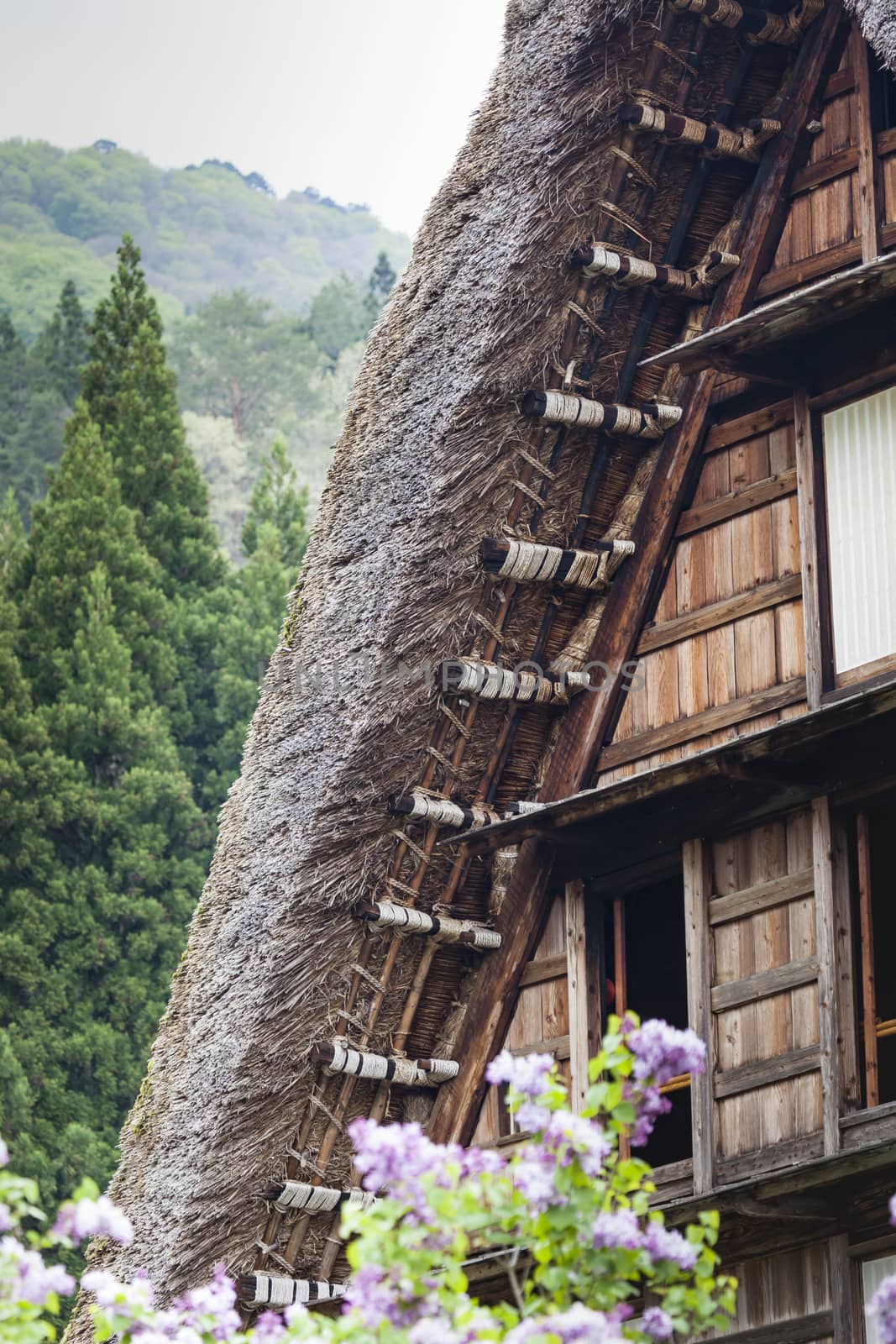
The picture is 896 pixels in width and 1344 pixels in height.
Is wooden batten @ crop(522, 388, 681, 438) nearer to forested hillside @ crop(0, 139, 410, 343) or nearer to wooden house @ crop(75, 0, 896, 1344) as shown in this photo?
wooden house @ crop(75, 0, 896, 1344)

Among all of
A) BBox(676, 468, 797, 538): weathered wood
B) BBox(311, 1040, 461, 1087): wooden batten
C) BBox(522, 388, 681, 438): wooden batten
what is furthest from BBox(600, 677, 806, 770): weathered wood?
BBox(311, 1040, 461, 1087): wooden batten

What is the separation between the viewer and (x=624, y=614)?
848 cm

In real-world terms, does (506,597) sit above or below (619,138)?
below

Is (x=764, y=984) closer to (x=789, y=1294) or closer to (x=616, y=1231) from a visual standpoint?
(x=789, y=1294)

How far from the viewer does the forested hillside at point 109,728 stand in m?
22.0

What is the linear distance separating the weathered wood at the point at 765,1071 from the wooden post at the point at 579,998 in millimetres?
658

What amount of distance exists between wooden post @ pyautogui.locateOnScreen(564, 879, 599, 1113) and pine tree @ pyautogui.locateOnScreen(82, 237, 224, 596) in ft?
68.0

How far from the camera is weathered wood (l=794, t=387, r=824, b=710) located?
7.45m

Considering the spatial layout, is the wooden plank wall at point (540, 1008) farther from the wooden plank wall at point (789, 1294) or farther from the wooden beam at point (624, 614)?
the wooden plank wall at point (789, 1294)

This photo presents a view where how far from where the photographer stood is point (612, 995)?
8.38m

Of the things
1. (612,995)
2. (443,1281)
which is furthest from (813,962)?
(443,1281)

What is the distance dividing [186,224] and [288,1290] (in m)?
110

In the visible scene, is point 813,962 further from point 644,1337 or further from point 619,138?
point 619,138

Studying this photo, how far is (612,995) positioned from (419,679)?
1.48 metres
